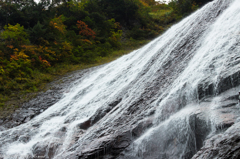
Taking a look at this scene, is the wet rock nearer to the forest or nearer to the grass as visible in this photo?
the grass

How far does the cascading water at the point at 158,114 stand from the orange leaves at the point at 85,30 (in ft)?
43.7

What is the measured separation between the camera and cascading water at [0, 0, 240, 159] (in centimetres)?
346

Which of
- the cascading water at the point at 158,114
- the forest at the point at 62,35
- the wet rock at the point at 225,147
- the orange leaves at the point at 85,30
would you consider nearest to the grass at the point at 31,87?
the forest at the point at 62,35

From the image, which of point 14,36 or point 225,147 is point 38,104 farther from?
point 225,147

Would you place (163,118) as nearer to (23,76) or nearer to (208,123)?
(208,123)

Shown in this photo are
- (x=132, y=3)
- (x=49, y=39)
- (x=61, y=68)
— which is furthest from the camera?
(x=132, y=3)

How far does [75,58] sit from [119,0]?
12688 mm

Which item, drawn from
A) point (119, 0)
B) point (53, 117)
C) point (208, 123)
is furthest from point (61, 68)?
point (119, 0)

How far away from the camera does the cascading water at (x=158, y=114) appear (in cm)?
346

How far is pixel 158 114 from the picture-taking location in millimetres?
4070

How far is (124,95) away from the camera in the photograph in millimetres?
5848

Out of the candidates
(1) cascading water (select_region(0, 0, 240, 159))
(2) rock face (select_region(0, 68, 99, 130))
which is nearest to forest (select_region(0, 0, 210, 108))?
(2) rock face (select_region(0, 68, 99, 130))

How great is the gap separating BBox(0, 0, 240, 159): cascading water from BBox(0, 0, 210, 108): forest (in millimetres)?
4449

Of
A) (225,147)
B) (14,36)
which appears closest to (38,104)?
(14,36)
